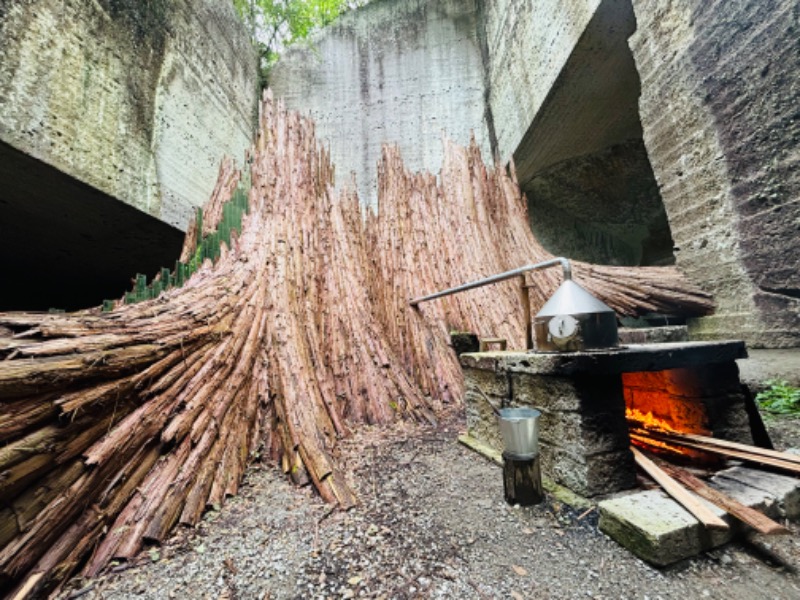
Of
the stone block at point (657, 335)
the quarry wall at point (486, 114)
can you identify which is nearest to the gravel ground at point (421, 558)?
the stone block at point (657, 335)

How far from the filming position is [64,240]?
4922 mm

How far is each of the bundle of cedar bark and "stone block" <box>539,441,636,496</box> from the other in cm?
115

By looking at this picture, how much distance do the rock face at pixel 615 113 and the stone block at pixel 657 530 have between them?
8.84ft

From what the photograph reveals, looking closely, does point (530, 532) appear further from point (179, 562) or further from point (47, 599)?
point (47, 599)

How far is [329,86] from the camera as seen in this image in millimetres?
8000

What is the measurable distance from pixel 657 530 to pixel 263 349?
2.65 m

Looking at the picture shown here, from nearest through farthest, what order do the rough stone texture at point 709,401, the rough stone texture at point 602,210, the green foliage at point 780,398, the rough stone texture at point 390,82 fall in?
the rough stone texture at point 709,401, the green foliage at point 780,398, the rough stone texture at point 602,210, the rough stone texture at point 390,82

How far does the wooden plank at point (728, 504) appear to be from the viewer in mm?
1168

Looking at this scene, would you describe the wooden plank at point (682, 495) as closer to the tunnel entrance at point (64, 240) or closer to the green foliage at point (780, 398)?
the green foliage at point (780, 398)

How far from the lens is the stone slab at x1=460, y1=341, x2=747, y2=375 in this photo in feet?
5.27

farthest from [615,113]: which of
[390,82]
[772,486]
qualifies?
[772,486]

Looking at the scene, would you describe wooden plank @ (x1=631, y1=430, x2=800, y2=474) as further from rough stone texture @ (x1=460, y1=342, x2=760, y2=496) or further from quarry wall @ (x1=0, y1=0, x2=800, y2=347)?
quarry wall @ (x1=0, y1=0, x2=800, y2=347)

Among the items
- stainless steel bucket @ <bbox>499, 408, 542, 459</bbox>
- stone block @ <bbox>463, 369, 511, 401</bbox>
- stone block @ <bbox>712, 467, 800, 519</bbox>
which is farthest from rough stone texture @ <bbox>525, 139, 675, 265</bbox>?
stainless steel bucket @ <bbox>499, 408, 542, 459</bbox>

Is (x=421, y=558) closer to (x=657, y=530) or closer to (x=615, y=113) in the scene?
(x=657, y=530)
